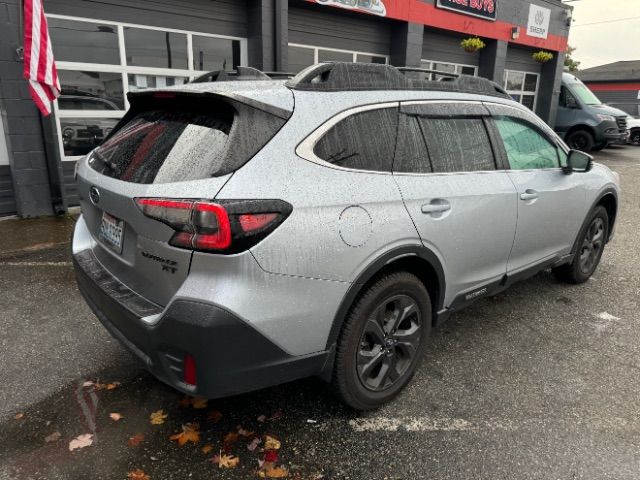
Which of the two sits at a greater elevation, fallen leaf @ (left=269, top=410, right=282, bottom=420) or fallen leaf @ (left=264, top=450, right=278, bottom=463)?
fallen leaf @ (left=264, top=450, right=278, bottom=463)

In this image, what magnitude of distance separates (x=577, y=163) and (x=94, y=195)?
3.48 meters

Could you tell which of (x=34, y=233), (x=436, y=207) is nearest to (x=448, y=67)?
(x=34, y=233)

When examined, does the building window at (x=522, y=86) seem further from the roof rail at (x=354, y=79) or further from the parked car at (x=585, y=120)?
the roof rail at (x=354, y=79)

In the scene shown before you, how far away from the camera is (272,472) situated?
223cm

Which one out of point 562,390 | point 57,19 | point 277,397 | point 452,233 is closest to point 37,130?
point 57,19

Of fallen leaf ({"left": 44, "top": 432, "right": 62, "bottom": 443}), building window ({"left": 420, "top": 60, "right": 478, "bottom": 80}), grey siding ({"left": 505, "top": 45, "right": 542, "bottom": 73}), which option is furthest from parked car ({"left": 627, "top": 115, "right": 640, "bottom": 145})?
fallen leaf ({"left": 44, "top": 432, "right": 62, "bottom": 443})

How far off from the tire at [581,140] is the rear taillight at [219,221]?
664 inches

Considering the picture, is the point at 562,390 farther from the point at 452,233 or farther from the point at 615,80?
the point at 615,80

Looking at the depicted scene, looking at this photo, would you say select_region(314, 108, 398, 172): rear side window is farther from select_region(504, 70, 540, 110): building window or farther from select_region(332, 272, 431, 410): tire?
select_region(504, 70, 540, 110): building window

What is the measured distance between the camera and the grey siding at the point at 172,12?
698 centimetres

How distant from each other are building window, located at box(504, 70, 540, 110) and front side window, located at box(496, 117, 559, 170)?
13.6m

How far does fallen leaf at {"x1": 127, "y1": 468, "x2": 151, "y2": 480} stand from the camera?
2.19 meters

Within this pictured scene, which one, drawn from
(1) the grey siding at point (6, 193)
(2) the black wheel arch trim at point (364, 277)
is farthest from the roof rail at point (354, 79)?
(1) the grey siding at point (6, 193)

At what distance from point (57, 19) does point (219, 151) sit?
647 cm
